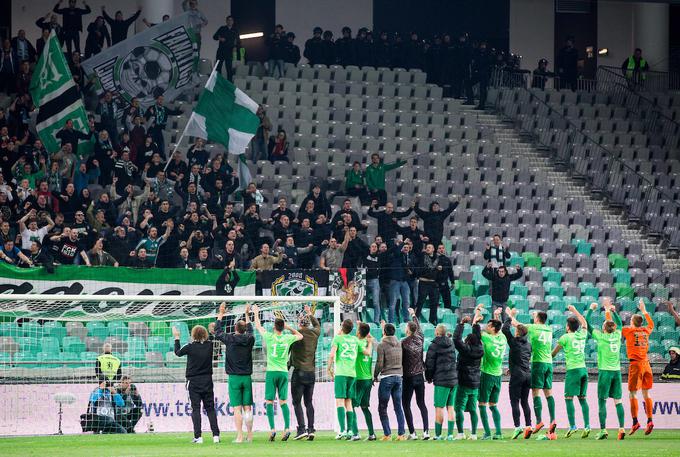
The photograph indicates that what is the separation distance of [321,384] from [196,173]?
6.05 metres

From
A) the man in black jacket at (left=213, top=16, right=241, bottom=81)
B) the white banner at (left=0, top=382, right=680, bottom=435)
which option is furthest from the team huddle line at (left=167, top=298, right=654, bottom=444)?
the man in black jacket at (left=213, top=16, right=241, bottom=81)

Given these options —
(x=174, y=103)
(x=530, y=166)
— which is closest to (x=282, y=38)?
(x=174, y=103)

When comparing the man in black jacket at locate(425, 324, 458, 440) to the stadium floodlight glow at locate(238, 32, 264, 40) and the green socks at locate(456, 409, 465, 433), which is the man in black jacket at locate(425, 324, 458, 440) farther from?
the stadium floodlight glow at locate(238, 32, 264, 40)

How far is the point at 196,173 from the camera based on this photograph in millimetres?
25922

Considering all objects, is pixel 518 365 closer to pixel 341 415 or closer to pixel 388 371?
pixel 388 371

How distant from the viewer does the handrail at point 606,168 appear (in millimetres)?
31172

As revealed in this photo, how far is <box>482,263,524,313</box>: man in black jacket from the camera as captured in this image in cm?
2468

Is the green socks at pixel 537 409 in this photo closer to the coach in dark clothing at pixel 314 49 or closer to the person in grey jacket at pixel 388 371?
the person in grey jacket at pixel 388 371

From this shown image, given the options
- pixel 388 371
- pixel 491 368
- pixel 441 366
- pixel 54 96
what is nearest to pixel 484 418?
pixel 491 368

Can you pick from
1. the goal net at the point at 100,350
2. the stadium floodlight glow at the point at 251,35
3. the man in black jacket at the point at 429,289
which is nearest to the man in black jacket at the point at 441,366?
the goal net at the point at 100,350

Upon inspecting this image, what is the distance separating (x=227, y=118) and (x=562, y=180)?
29.9 ft

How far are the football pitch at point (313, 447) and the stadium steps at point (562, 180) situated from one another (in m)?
10.9

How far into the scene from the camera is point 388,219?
85.6 ft

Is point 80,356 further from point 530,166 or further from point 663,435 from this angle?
point 530,166
